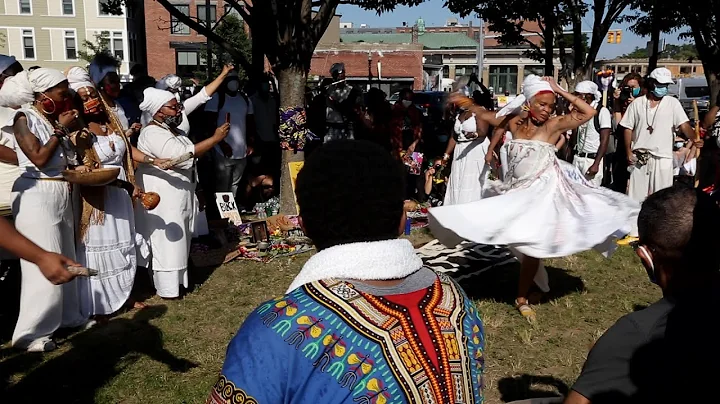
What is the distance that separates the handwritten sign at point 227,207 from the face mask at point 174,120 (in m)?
2.93

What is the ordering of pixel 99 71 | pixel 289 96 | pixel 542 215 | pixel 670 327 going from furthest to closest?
pixel 289 96 → pixel 99 71 → pixel 542 215 → pixel 670 327

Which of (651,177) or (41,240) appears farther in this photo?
(651,177)

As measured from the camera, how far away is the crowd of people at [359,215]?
1.56 m

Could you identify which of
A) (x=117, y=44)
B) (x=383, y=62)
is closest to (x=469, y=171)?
(x=383, y=62)

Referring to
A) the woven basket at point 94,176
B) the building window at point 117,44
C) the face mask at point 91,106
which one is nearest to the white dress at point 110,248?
the face mask at point 91,106

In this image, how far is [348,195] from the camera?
1627 mm

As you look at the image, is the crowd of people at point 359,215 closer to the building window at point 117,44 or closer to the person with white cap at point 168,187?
the person with white cap at point 168,187

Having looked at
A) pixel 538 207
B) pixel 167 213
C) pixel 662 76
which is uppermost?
pixel 662 76

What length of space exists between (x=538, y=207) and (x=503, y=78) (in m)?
58.3

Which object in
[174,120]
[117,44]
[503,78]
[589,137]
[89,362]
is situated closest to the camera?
[89,362]

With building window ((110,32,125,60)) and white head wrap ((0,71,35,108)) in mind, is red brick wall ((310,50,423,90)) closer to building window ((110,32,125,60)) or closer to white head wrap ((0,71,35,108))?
building window ((110,32,125,60))

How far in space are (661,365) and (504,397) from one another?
2380 mm

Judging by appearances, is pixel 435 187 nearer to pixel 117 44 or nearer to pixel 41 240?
pixel 41 240

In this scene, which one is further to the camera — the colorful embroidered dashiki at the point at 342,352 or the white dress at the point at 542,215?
the white dress at the point at 542,215
